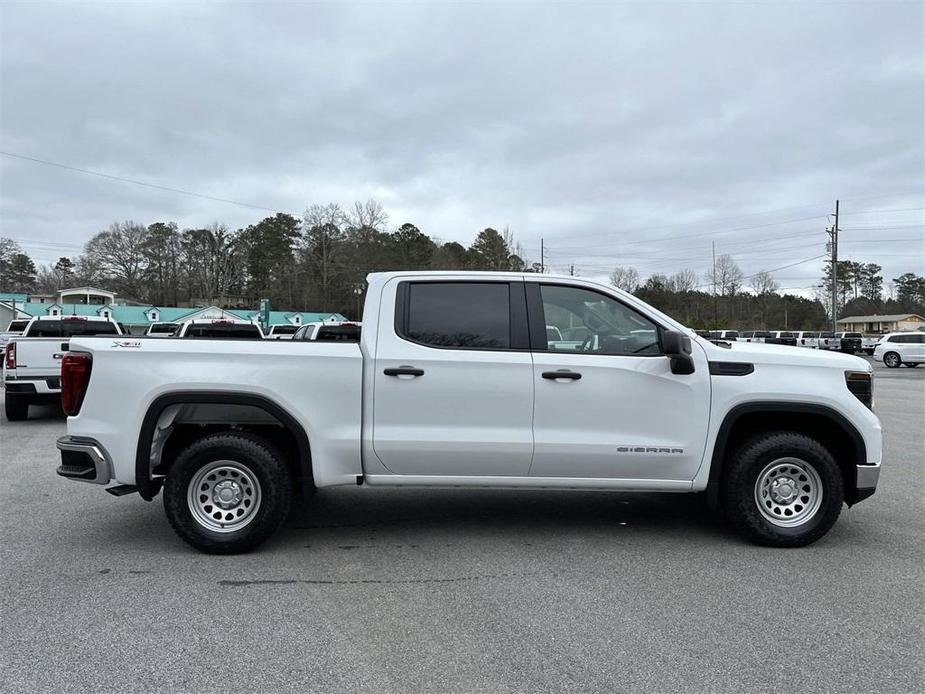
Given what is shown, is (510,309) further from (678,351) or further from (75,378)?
(75,378)

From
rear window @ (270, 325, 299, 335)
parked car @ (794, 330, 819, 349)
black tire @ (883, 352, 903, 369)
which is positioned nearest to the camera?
rear window @ (270, 325, 299, 335)

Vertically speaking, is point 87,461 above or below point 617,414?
below

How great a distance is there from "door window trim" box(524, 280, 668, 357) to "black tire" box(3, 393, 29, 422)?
1057cm

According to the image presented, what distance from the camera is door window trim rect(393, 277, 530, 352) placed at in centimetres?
474

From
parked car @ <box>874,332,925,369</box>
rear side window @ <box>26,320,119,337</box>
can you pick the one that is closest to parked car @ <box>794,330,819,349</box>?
parked car @ <box>874,332,925,369</box>

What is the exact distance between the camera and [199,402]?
14.9ft

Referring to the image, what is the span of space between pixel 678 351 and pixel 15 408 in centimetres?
1193

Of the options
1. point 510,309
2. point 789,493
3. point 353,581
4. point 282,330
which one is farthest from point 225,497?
point 282,330

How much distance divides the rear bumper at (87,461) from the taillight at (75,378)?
0.84ft

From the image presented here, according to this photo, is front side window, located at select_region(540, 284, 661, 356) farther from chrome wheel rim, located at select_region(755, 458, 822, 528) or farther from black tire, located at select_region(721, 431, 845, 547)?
chrome wheel rim, located at select_region(755, 458, 822, 528)

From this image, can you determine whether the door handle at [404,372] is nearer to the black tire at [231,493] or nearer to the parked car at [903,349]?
the black tire at [231,493]

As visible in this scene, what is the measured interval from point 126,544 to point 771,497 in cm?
481

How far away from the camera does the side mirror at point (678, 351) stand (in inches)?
176

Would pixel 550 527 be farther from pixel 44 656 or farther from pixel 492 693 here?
pixel 44 656
